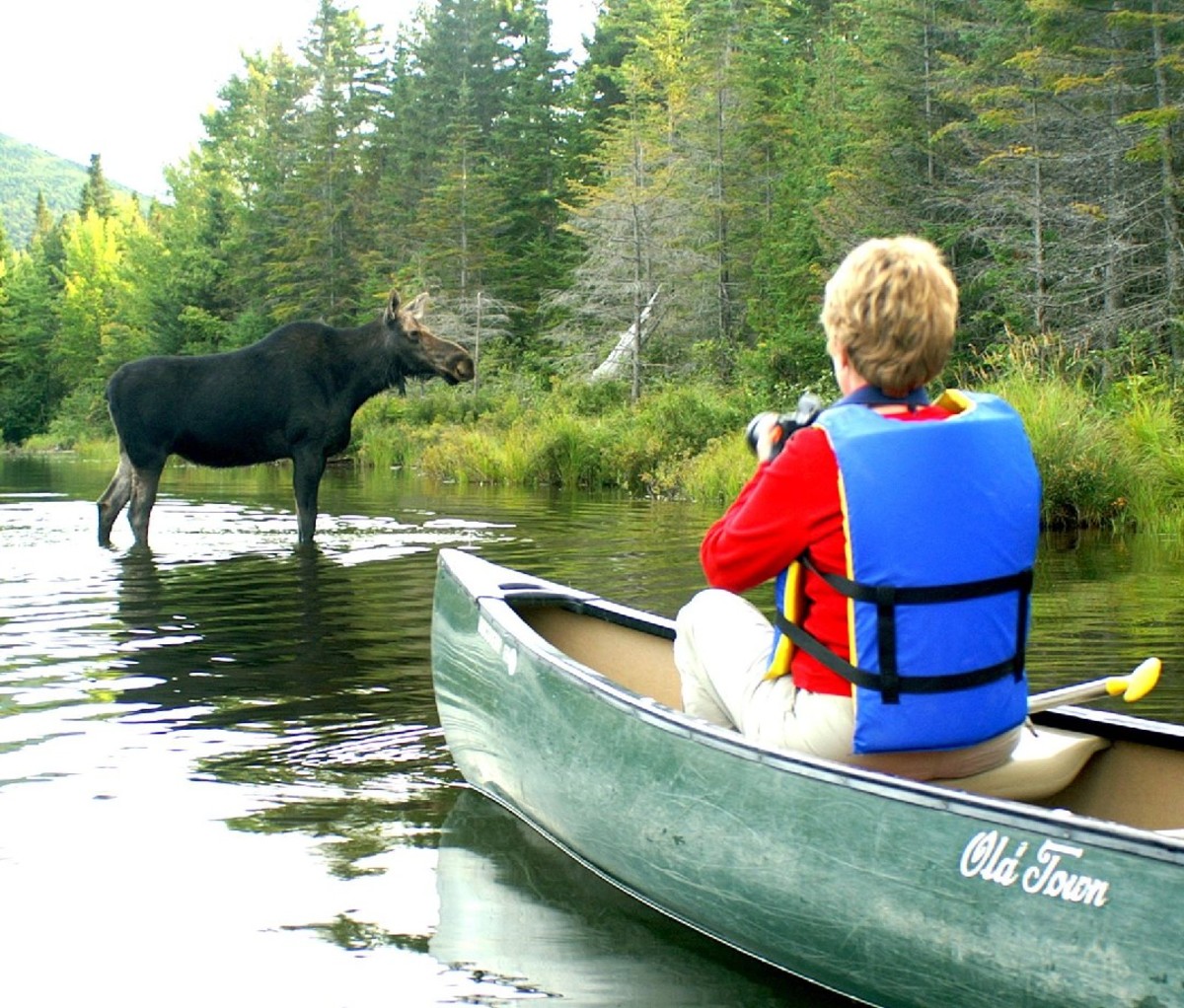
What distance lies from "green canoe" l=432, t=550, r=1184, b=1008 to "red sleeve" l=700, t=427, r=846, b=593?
1.62ft

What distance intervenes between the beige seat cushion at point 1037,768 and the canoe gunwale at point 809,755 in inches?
5.3

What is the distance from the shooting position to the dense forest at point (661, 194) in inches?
1016

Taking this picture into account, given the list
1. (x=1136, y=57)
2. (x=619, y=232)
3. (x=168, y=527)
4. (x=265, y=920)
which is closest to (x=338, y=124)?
(x=619, y=232)

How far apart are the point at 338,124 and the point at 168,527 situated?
171 ft

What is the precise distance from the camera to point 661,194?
39.4m

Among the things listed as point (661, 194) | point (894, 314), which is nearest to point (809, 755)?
point (894, 314)

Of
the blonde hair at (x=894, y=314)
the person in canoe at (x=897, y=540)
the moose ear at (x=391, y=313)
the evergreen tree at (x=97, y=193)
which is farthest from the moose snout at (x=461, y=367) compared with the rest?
the evergreen tree at (x=97, y=193)

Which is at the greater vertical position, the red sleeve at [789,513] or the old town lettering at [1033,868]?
the red sleeve at [789,513]

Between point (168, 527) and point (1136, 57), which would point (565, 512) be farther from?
point (1136, 57)

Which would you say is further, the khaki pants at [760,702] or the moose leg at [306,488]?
the moose leg at [306,488]

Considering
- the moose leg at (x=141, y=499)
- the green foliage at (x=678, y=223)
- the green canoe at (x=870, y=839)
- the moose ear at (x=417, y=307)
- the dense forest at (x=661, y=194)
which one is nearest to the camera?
the green canoe at (x=870, y=839)

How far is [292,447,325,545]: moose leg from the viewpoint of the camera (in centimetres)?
1488

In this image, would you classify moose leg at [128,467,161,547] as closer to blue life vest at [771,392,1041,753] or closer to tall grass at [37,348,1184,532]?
tall grass at [37,348,1184,532]

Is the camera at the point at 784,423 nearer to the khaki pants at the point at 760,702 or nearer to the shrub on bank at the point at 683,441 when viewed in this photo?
the khaki pants at the point at 760,702
